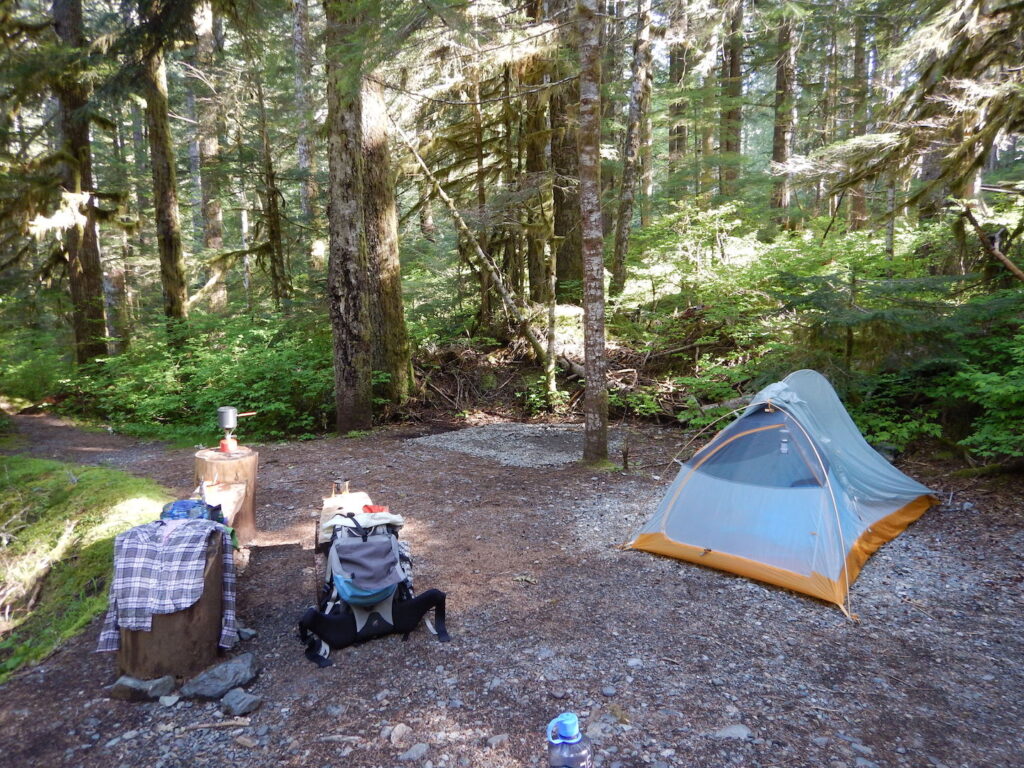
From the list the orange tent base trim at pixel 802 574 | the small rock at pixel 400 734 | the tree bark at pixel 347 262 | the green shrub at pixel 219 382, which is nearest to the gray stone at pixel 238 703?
the small rock at pixel 400 734

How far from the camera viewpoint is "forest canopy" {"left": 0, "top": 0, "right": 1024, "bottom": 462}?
705cm

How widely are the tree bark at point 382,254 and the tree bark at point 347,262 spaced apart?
36cm

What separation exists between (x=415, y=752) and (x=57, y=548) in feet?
14.8

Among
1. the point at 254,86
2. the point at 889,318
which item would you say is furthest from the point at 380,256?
the point at 889,318

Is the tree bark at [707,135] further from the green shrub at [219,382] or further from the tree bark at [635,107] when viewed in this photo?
the green shrub at [219,382]

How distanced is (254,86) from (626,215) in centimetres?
928

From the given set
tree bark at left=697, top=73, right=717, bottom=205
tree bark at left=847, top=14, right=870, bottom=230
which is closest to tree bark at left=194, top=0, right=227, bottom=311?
tree bark at left=697, top=73, right=717, bottom=205

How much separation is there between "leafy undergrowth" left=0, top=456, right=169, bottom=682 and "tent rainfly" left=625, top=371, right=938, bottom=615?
14.9 feet

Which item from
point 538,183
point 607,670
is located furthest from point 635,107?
point 607,670

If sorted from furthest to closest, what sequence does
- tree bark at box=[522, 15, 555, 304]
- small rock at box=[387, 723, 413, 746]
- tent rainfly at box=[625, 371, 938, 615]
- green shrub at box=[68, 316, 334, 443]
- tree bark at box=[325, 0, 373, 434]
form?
green shrub at box=[68, 316, 334, 443], tree bark at box=[522, 15, 555, 304], tree bark at box=[325, 0, 373, 434], tent rainfly at box=[625, 371, 938, 615], small rock at box=[387, 723, 413, 746]

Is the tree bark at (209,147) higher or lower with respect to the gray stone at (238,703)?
higher

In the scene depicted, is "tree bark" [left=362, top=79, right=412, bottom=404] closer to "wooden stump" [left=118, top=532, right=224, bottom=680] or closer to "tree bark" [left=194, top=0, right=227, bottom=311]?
"tree bark" [left=194, top=0, right=227, bottom=311]

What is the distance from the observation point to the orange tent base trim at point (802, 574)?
4.34 metres

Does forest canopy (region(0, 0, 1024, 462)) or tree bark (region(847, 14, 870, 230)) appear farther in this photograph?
tree bark (region(847, 14, 870, 230))
